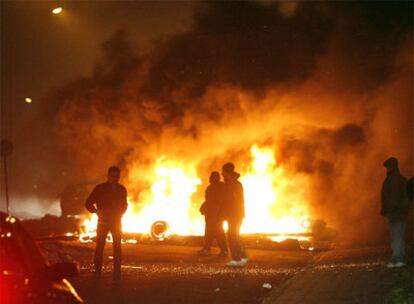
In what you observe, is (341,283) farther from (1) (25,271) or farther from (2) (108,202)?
(1) (25,271)

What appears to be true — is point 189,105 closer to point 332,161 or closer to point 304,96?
point 304,96

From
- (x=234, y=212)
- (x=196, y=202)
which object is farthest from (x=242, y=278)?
(x=196, y=202)

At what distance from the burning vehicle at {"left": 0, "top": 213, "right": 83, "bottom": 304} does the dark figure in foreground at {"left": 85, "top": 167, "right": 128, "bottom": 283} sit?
5.15 meters

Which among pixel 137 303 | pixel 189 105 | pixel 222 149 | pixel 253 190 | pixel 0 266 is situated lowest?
pixel 137 303

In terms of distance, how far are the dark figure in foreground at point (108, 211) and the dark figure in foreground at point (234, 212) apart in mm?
2535

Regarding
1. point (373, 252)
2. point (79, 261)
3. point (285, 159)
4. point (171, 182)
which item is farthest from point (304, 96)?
point (79, 261)

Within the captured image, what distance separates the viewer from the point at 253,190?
62.9ft

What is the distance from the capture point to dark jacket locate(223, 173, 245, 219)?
1154 cm

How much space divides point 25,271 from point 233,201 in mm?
7841

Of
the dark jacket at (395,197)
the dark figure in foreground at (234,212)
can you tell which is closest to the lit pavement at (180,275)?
the dark figure in foreground at (234,212)

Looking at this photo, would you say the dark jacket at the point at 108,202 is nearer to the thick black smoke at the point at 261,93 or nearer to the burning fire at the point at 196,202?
the burning fire at the point at 196,202

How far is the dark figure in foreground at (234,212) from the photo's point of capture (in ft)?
36.5

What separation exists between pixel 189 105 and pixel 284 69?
140 inches

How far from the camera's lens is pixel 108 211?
941 cm
